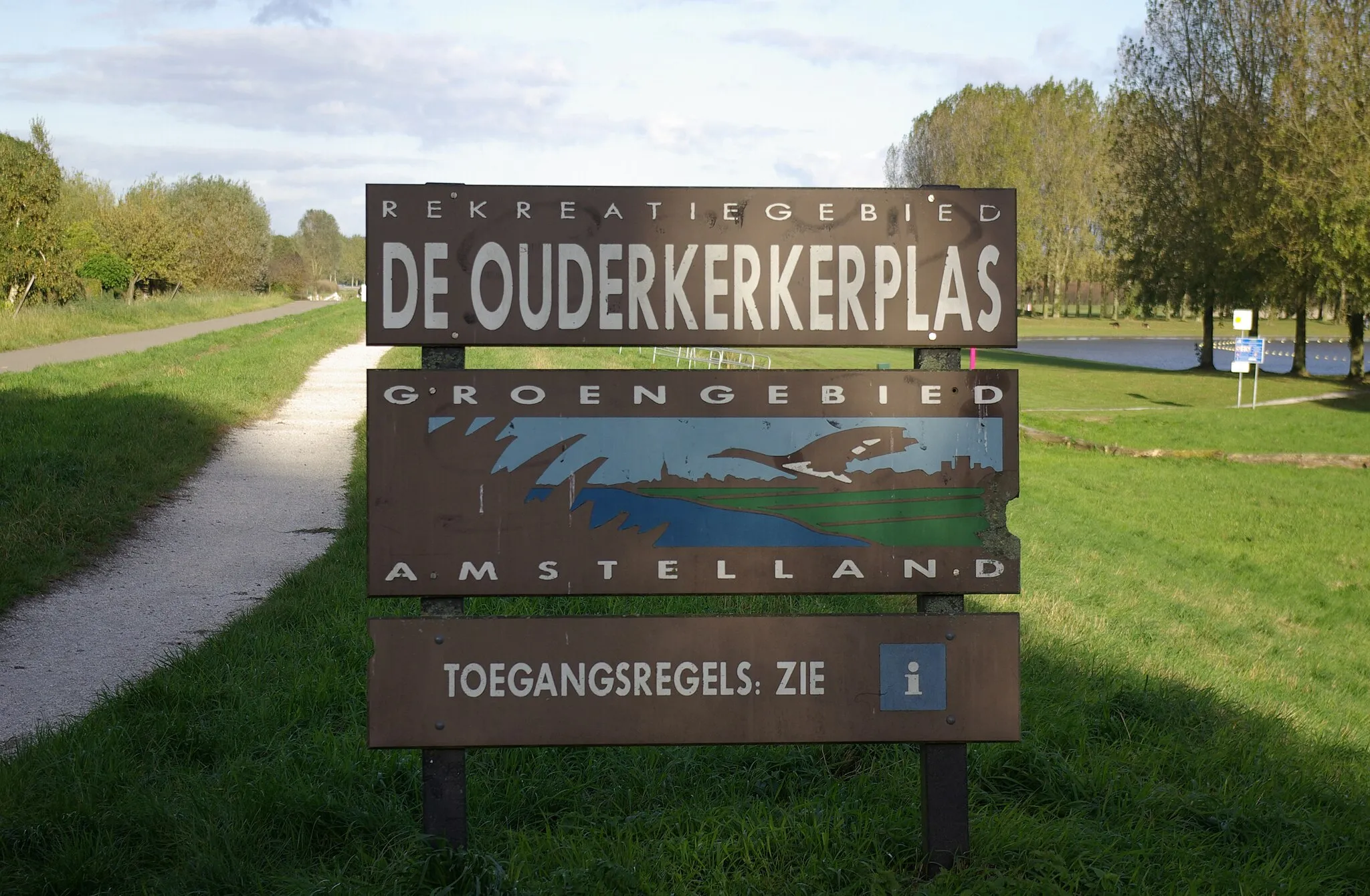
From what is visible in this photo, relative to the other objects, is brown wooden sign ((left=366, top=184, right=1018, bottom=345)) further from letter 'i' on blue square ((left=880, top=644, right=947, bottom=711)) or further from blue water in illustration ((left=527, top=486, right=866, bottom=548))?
letter 'i' on blue square ((left=880, top=644, right=947, bottom=711))

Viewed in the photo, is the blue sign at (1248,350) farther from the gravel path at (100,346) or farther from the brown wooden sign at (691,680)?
the brown wooden sign at (691,680)

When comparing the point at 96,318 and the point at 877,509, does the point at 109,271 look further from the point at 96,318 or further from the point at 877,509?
the point at 877,509

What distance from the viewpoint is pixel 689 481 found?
320 centimetres

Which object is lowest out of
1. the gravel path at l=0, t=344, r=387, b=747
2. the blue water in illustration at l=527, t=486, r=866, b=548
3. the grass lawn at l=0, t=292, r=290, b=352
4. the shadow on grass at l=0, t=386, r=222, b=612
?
the gravel path at l=0, t=344, r=387, b=747

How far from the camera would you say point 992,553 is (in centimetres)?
322

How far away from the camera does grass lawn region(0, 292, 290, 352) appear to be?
76.6ft

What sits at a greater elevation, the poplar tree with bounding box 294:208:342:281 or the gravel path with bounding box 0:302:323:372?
the poplar tree with bounding box 294:208:342:281

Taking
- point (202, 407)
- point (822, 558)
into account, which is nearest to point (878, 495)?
point (822, 558)

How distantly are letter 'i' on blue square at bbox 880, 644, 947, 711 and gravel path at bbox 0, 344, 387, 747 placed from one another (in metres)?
3.21

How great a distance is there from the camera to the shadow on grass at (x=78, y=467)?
24.7ft

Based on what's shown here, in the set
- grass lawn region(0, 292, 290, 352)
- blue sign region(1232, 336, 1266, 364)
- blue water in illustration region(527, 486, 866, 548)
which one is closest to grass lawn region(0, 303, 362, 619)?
grass lawn region(0, 292, 290, 352)

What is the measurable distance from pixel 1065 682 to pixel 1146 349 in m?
65.9

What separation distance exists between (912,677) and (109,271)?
4780cm

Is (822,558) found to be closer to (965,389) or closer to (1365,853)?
(965,389)
